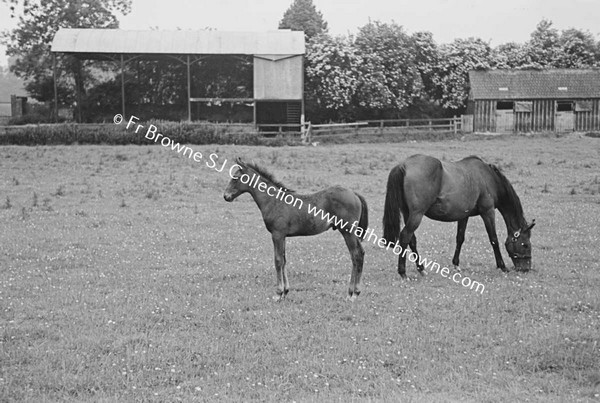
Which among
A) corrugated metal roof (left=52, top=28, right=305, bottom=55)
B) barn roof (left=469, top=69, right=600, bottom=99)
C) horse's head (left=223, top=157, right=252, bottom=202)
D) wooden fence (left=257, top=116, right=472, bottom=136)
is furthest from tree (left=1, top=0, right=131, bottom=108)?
horse's head (left=223, top=157, right=252, bottom=202)

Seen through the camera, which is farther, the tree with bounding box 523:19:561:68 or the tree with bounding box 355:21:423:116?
the tree with bounding box 523:19:561:68

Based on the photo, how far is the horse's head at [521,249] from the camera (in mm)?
12141

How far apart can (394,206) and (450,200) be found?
117 cm

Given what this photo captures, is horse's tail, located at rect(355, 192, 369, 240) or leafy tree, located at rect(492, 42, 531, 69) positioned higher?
leafy tree, located at rect(492, 42, 531, 69)

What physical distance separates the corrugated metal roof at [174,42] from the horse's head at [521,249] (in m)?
30.7

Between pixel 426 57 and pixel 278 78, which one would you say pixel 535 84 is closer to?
pixel 426 57

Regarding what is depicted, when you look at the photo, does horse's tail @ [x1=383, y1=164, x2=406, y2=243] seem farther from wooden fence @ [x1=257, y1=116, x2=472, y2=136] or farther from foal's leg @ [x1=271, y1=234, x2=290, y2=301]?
wooden fence @ [x1=257, y1=116, x2=472, y2=136]

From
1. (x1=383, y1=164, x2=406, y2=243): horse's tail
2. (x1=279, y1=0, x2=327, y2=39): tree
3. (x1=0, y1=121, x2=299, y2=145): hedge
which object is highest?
(x1=279, y1=0, x2=327, y2=39): tree

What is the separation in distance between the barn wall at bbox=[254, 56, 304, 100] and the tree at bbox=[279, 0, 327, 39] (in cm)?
1407

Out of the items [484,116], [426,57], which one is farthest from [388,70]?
[484,116]

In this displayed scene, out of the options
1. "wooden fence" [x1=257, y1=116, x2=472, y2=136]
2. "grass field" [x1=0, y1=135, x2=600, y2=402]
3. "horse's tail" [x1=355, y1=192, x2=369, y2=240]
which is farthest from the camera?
"wooden fence" [x1=257, y1=116, x2=472, y2=136]

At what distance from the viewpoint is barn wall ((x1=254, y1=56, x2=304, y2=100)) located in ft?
134

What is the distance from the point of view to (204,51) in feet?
132

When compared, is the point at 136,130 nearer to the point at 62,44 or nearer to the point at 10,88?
the point at 62,44
